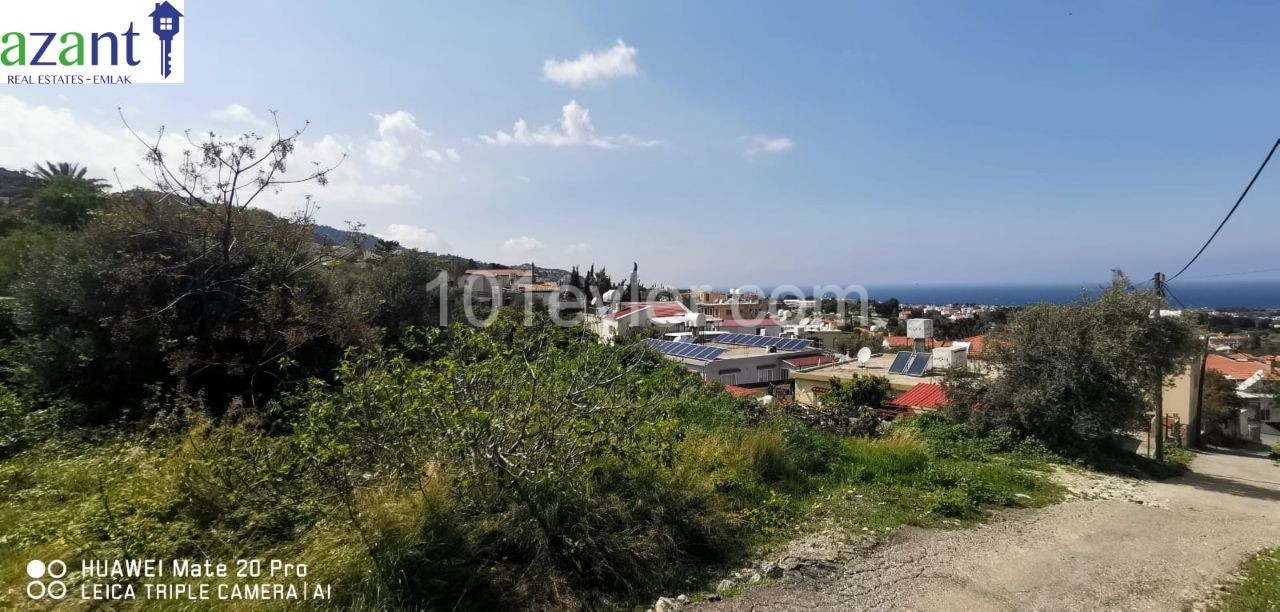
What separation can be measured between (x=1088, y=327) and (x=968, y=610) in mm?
8935

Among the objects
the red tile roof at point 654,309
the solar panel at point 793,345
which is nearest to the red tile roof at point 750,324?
the red tile roof at point 654,309

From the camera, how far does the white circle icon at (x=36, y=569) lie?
Result: 326cm

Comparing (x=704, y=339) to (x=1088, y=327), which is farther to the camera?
(x=704, y=339)

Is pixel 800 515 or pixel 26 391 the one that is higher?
pixel 26 391

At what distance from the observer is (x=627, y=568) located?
442 centimetres

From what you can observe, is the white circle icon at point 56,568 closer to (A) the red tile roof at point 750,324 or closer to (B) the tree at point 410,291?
(B) the tree at point 410,291

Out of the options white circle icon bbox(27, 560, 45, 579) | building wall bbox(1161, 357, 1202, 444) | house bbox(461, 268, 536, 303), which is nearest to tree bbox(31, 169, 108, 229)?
house bbox(461, 268, 536, 303)

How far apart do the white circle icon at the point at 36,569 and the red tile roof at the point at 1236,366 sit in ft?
136

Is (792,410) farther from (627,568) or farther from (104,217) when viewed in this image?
(104,217)

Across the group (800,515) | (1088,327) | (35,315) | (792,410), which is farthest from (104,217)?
(1088,327)

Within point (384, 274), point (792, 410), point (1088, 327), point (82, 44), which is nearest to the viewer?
point (82, 44)

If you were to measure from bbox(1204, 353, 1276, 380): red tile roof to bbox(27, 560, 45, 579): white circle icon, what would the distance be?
4157cm

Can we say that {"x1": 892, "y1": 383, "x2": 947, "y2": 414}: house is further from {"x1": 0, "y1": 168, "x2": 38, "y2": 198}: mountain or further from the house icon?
{"x1": 0, "y1": 168, "x2": 38, "y2": 198}: mountain

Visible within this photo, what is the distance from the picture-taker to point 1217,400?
836 inches
